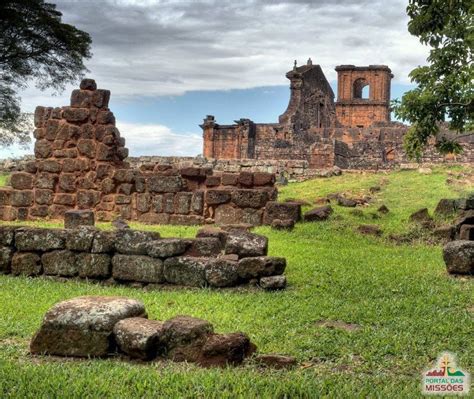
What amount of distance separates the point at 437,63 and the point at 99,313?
10341 mm

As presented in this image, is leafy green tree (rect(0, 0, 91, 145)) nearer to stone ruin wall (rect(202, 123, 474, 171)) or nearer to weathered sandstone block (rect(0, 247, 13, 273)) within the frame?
stone ruin wall (rect(202, 123, 474, 171))

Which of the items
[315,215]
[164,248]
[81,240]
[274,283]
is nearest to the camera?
[274,283]

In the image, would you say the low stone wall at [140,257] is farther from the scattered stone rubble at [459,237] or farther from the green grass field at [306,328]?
the scattered stone rubble at [459,237]

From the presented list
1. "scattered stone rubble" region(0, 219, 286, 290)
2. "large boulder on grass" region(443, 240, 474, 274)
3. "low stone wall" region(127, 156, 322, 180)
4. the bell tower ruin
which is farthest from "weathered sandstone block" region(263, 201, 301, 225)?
the bell tower ruin

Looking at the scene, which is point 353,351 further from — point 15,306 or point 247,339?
point 15,306

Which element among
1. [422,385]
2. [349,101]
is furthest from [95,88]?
[349,101]

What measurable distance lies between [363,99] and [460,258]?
51.4 meters

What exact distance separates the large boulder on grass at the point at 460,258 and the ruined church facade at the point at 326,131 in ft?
59.8

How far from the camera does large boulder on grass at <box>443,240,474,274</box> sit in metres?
8.71

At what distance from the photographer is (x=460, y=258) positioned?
8758 mm

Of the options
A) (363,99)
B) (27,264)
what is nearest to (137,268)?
(27,264)

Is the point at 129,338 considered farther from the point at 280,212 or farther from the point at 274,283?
the point at 280,212

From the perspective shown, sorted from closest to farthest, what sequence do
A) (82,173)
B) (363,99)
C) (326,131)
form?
(82,173) → (326,131) → (363,99)

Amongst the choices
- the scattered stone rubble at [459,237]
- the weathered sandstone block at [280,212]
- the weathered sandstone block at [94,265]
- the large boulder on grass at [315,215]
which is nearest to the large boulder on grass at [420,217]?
the scattered stone rubble at [459,237]
